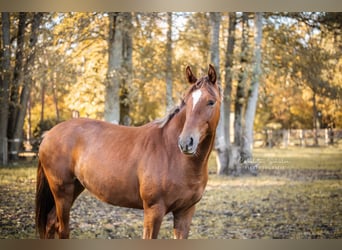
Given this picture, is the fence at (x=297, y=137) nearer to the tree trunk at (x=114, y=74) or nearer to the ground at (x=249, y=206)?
the ground at (x=249, y=206)

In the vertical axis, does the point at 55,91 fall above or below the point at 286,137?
above

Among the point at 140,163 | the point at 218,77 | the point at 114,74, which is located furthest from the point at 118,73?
the point at 140,163

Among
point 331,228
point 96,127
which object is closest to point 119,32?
point 96,127

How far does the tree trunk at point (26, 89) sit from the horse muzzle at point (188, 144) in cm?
232

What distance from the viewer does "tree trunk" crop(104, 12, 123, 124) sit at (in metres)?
4.43

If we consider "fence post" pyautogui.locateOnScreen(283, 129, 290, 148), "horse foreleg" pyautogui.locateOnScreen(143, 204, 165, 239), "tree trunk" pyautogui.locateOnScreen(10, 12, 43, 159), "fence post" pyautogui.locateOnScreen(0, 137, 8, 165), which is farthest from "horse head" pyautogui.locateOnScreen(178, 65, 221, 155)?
"fence post" pyautogui.locateOnScreen(0, 137, 8, 165)

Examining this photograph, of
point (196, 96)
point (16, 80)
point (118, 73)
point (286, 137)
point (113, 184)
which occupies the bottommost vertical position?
point (113, 184)

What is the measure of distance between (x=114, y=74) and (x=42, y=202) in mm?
1770

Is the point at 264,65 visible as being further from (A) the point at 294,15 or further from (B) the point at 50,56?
(B) the point at 50,56

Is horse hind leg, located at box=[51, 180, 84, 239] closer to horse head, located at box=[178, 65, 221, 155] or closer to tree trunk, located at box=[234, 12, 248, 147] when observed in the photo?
horse head, located at box=[178, 65, 221, 155]

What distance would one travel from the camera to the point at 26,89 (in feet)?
14.0

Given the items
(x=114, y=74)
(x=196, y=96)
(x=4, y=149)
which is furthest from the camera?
(x=114, y=74)

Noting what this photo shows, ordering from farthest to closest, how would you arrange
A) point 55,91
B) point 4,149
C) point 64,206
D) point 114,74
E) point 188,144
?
point 114,74, point 55,91, point 4,149, point 64,206, point 188,144

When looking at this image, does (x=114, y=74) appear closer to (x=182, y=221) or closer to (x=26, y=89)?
(x=26, y=89)
